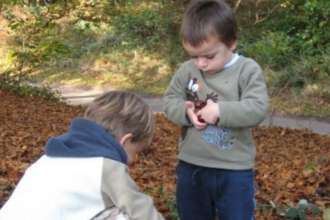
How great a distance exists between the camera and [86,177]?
237cm

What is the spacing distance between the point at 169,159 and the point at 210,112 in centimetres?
371

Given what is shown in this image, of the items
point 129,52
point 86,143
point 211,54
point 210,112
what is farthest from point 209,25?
point 129,52

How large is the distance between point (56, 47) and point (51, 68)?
11.1 metres

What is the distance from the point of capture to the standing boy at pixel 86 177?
237 centimetres

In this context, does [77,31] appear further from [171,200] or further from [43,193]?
[43,193]

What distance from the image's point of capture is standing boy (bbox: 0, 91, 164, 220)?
237 centimetres

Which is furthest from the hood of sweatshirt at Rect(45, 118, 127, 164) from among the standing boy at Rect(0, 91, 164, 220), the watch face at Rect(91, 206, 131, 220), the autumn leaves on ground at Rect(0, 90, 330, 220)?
the autumn leaves on ground at Rect(0, 90, 330, 220)

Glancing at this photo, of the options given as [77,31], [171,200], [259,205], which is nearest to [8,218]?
[171,200]

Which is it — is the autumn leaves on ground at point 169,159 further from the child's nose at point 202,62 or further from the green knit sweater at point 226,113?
the child's nose at point 202,62

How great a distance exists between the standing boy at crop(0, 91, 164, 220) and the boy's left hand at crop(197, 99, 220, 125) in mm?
573

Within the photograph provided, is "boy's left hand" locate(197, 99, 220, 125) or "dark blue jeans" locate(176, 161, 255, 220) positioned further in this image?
"dark blue jeans" locate(176, 161, 255, 220)

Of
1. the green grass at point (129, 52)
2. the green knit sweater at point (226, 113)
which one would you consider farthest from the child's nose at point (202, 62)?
the green grass at point (129, 52)

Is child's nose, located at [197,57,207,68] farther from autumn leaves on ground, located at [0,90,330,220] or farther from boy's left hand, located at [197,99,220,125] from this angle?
autumn leaves on ground, located at [0,90,330,220]

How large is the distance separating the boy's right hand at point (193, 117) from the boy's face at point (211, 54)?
179mm
